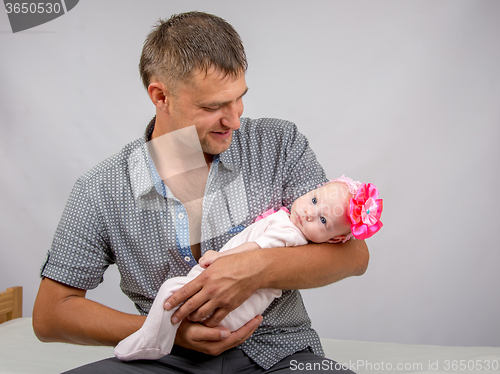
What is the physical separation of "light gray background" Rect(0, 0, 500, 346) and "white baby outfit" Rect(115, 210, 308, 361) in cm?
142

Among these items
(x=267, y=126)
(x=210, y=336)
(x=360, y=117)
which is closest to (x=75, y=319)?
(x=210, y=336)

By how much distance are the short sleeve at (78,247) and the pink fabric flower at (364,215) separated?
854mm

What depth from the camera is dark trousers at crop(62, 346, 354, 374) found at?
1.51m

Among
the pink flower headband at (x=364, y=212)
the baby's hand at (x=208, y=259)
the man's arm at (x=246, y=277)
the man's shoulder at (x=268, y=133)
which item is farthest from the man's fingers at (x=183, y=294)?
the man's shoulder at (x=268, y=133)

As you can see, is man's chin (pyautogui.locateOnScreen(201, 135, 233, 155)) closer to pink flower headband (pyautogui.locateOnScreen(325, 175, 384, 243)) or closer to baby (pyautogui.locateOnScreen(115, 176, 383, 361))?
baby (pyautogui.locateOnScreen(115, 176, 383, 361))

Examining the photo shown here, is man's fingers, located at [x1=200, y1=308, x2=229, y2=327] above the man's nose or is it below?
below

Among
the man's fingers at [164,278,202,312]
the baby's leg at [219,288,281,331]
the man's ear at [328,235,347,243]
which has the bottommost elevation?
the baby's leg at [219,288,281,331]

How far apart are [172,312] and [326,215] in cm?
55

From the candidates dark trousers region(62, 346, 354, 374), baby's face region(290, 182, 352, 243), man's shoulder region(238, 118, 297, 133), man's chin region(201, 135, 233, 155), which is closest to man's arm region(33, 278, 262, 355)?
A: dark trousers region(62, 346, 354, 374)

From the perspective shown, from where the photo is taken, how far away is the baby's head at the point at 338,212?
1.43m

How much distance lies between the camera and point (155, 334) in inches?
56.7

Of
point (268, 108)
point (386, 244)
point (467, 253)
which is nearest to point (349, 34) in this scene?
point (268, 108)

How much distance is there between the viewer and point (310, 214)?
4.97 feet

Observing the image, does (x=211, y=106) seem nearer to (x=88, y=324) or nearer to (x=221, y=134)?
(x=221, y=134)
